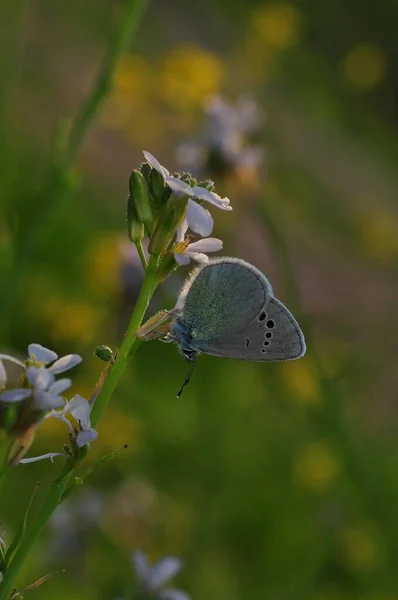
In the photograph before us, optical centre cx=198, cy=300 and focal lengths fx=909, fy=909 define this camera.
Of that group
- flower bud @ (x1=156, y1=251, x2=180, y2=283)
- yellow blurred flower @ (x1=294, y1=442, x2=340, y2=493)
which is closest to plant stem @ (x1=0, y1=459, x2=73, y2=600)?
flower bud @ (x1=156, y1=251, x2=180, y2=283)

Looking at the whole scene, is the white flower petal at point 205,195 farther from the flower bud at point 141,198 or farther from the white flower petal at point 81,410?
the white flower petal at point 81,410

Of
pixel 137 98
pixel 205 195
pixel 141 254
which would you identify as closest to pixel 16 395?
pixel 141 254

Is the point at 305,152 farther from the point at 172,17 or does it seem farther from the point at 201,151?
the point at 201,151

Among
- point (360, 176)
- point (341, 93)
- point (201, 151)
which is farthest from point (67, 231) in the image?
point (360, 176)

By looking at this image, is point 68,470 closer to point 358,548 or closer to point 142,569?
point 142,569

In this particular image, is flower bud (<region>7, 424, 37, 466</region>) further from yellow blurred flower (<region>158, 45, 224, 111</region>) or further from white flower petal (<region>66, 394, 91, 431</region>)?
yellow blurred flower (<region>158, 45, 224, 111</region>)
